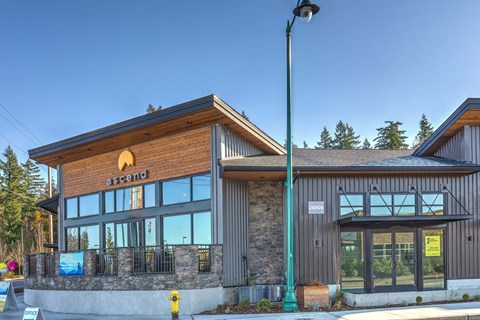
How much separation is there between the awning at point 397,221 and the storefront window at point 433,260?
0.42 metres

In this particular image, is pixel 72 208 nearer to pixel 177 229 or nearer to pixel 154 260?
pixel 177 229

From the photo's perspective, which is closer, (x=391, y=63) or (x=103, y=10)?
(x=103, y=10)

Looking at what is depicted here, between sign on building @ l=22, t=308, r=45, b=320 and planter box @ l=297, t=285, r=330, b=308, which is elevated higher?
sign on building @ l=22, t=308, r=45, b=320

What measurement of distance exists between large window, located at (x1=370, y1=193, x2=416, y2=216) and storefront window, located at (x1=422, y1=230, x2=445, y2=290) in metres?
0.95

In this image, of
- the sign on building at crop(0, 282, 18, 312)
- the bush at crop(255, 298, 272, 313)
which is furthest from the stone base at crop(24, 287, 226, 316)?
the sign on building at crop(0, 282, 18, 312)

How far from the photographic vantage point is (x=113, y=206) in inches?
711

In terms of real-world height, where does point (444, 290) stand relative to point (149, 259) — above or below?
below

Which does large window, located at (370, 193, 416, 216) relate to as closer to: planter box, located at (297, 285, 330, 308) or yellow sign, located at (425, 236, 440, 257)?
yellow sign, located at (425, 236, 440, 257)

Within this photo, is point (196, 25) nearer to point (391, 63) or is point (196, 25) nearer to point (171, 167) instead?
point (171, 167)

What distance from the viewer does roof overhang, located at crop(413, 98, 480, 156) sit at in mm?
14466

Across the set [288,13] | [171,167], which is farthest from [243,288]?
[288,13]

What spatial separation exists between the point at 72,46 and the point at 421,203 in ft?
50.8

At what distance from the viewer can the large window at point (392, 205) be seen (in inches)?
601

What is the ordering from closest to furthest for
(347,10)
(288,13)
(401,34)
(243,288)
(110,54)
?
(288,13) < (243,288) < (347,10) < (401,34) < (110,54)
